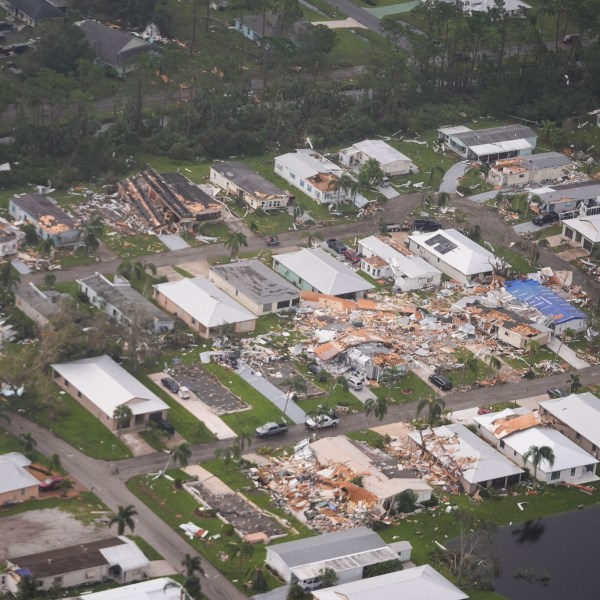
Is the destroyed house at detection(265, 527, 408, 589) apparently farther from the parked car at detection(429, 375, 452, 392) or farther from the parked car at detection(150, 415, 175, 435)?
the parked car at detection(429, 375, 452, 392)

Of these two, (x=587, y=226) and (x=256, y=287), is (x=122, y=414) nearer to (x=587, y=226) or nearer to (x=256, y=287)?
(x=256, y=287)

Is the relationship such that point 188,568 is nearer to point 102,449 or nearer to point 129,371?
point 102,449

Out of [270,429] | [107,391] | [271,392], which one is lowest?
[271,392]

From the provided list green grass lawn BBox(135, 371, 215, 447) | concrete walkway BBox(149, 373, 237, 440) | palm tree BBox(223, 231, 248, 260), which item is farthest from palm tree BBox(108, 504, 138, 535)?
palm tree BBox(223, 231, 248, 260)

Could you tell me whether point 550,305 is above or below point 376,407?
below

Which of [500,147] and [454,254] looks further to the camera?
[500,147]

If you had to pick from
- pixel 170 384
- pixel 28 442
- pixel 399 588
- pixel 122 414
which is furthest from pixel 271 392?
pixel 399 588

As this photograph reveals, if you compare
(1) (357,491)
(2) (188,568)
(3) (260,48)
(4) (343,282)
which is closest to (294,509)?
(1) (357,491)
